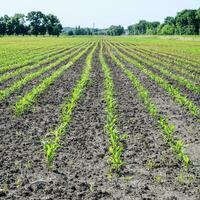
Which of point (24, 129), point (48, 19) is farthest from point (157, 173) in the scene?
point (48, 19)

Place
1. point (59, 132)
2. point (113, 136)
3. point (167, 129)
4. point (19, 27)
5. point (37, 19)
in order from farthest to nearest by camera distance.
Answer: point (37, 19) → point (19, 27) → point (167, 129) → point (59, 132) → point (113, 136)

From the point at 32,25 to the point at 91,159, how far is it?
171m

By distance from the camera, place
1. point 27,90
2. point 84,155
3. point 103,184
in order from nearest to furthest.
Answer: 1. point 103,184
2. point 84,155
3. point 27,90

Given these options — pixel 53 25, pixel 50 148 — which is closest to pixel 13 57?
pixel 50 148

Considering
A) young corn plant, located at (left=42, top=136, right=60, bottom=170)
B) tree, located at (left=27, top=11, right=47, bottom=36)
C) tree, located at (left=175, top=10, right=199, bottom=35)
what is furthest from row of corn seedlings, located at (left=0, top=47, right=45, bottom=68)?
tree, located at (left=27, top=11, right=47, bottom=36)

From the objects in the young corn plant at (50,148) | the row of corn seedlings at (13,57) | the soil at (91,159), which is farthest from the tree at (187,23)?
the young corn plant at (50,148)

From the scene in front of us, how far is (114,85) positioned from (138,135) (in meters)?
8.05

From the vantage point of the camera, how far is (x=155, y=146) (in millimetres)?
8953

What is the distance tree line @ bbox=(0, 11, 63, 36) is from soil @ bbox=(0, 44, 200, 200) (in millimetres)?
143015

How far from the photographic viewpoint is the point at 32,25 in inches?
6816

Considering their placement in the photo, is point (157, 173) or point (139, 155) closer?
point (157, 173)

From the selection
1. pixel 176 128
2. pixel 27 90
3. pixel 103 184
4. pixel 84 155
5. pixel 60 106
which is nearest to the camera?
pixel 103 184

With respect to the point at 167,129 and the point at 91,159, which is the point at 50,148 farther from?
the point at 167,129

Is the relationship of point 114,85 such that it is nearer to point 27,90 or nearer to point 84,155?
point 27,90
